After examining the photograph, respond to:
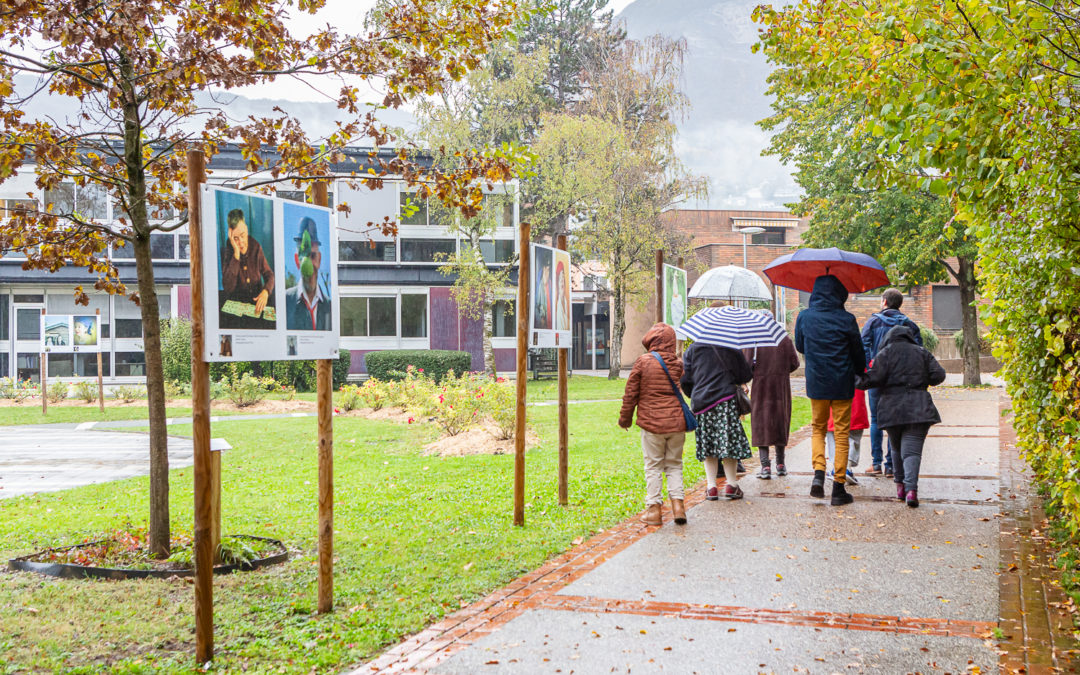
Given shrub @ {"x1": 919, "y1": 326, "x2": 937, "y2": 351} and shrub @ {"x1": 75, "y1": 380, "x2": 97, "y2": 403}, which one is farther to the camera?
shrub @ {"x1": 919, "y1": 326, "x2": 937, "y2": 351}

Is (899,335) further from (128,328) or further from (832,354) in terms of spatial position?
(128,328)

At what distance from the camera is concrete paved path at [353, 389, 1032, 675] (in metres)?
4.61

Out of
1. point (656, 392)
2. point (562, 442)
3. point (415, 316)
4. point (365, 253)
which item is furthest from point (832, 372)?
point (365, 253)

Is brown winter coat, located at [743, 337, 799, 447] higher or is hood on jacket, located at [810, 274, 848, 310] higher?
hood on jacket, located at [810, 274, 848, 310]

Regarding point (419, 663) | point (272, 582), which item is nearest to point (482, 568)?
point (272, 582)

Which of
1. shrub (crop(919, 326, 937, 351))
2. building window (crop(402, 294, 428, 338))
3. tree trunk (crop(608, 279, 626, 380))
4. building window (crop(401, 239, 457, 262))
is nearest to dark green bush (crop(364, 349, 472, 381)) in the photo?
building window (crop(402, 294, 428, 338))

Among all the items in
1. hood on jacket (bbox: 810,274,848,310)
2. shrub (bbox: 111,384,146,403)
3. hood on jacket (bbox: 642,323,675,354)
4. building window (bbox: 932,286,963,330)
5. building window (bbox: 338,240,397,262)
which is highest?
building window (bbox: 338,240,397,262)

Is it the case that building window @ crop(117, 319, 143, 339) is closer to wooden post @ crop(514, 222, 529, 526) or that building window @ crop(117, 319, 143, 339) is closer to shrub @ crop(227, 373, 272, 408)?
shrub @ crop(227, 373, 272, 408)

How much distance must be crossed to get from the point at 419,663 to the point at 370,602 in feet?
3.88

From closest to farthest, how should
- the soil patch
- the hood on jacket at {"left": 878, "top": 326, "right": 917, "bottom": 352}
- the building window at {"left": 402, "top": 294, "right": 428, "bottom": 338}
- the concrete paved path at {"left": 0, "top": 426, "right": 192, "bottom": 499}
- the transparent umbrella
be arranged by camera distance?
the hood on jacket at {"left": 878, "top": 326, "right": 917, "bottom": 352} → the concrete paved path at {"left": 0, "top": 426, "right": 192, "bottom": 499} → the soil patch → the transparent umbrella → the building window at {"left": 402, "top": 294, "right": 428, "bottom": 338}

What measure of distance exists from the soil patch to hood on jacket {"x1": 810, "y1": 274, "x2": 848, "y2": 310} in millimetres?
5540

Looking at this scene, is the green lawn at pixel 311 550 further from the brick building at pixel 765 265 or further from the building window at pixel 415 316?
the brick building at pixel 765 265

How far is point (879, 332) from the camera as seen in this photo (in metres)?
9.66

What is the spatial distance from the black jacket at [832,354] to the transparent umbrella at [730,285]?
4149mm
